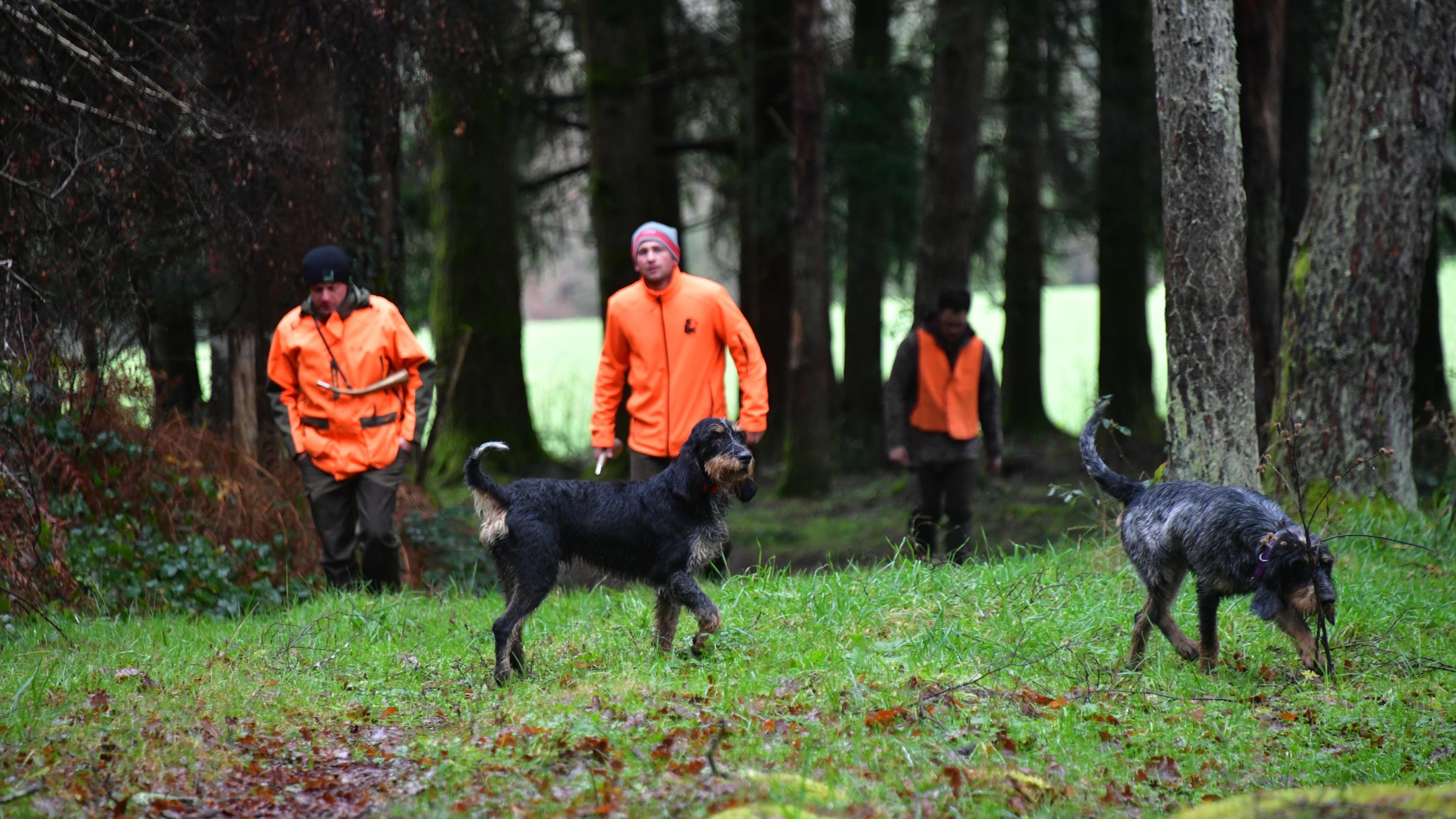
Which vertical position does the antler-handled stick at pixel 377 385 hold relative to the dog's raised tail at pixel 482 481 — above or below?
above

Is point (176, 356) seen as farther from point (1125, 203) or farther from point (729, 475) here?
point (1125, 203)

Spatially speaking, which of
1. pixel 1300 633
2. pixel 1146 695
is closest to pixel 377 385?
pixel 1146 695

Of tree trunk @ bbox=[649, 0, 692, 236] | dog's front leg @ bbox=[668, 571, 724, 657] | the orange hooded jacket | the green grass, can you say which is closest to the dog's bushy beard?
dog's front leg @ bbox=[668, 571, 724, 657]

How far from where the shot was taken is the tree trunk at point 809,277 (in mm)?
14164

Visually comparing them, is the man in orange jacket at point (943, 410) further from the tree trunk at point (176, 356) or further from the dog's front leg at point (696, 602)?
the tree trunk at point (176, 356)

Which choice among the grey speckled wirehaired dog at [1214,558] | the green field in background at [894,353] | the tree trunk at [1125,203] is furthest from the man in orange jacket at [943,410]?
the tree trunk at [1125,203]

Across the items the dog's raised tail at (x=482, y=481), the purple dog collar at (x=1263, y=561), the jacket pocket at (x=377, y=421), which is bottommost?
the purple dog collar at (x=1263, y=561)

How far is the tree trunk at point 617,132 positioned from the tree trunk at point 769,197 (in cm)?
178

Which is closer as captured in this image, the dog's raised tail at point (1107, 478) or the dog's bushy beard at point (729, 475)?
the dog's bushy beard at point (729, 475)

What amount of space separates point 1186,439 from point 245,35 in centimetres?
721

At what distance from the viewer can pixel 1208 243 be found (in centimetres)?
797

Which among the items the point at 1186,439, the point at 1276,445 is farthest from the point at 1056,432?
the point at 1186,439

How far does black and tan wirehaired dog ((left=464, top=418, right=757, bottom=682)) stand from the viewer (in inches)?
Answer: 224

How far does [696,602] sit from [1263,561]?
8.16 feet
